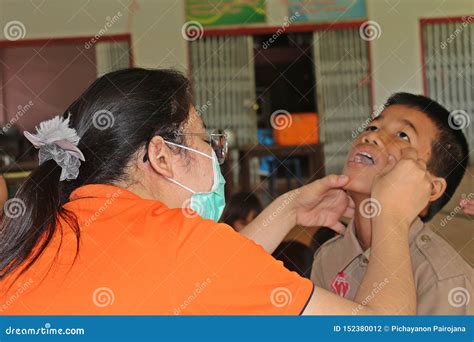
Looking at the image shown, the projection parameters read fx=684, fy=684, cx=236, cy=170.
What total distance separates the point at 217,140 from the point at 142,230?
516 mm

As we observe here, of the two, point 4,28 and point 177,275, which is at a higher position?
point 4,28

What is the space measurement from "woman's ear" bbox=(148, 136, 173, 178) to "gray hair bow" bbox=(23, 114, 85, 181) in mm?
151

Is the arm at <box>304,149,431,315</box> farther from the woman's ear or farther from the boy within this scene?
the woman's ear

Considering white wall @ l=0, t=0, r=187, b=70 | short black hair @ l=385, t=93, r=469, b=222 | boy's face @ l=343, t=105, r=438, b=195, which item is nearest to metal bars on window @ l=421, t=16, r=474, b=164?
white wall @ l=0, t=0, r=187, b=70

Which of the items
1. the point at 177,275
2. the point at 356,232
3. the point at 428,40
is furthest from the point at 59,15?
the point at 177,275

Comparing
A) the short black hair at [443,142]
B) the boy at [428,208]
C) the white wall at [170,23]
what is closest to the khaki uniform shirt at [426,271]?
the boy at [428,208]

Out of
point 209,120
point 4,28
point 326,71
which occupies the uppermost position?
point 4,28

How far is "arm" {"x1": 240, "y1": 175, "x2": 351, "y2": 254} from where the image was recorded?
6.47 feet

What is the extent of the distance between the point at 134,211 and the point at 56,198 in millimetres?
228

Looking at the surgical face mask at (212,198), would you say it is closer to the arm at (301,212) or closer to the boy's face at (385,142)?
the arm at (301,212)

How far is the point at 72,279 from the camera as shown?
1276 millimetres

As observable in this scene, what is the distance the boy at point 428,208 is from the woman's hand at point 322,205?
46 mm

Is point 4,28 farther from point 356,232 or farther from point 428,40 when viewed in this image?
point 356,232

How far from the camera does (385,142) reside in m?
1.95
